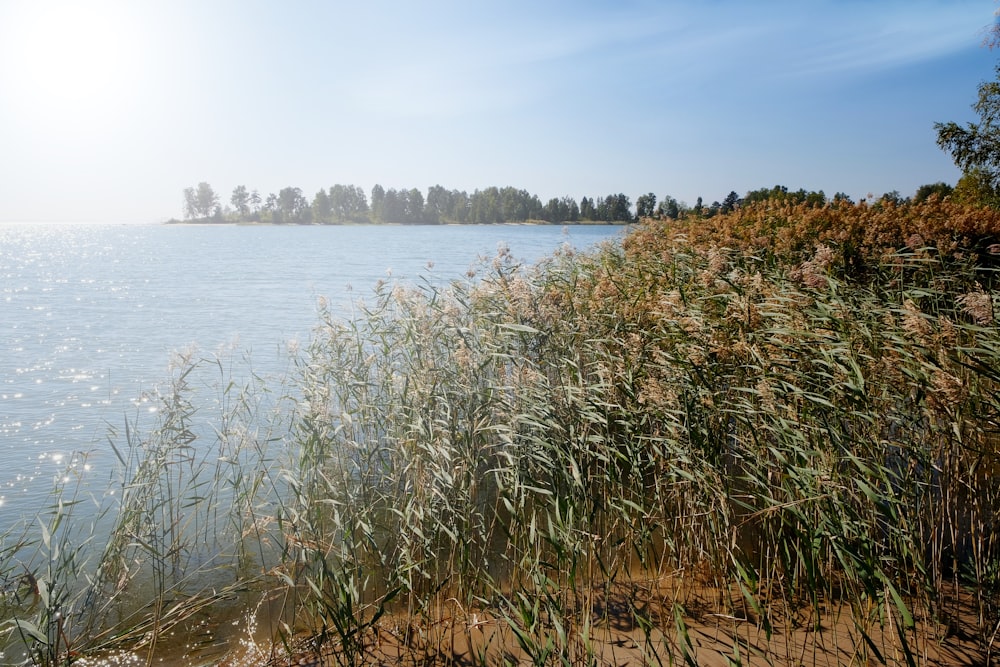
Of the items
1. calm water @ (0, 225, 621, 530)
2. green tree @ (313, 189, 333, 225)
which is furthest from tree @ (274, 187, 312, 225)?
calm water @ (0, 225, 621, 530)

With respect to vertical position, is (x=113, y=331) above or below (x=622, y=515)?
below

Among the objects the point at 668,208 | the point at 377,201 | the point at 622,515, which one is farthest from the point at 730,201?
the point at 377,201

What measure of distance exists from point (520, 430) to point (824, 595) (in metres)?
2.39

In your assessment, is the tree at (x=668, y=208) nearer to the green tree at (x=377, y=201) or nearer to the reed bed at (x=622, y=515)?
the reed bed at (x=622, y=515)

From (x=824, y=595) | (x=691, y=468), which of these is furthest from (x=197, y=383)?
(x=824, y=595)

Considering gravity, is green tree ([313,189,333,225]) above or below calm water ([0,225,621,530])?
above

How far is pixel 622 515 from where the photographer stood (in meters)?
4.88

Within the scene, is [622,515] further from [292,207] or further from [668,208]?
[292,207]

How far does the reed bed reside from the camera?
3695 millimetres

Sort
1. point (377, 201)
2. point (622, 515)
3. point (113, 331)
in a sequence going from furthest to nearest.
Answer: point (377, 201)
point (113, 331)
point (622, 515)

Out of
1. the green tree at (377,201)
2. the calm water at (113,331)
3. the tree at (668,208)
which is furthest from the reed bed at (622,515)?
the green tree at (377,201)

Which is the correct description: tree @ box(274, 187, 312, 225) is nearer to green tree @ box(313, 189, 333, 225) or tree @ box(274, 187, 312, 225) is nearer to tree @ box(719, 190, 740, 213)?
green tree @ box(313, 189, 333, 225)

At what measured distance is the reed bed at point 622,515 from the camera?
3695 mm

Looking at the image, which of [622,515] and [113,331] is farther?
[113,331]
